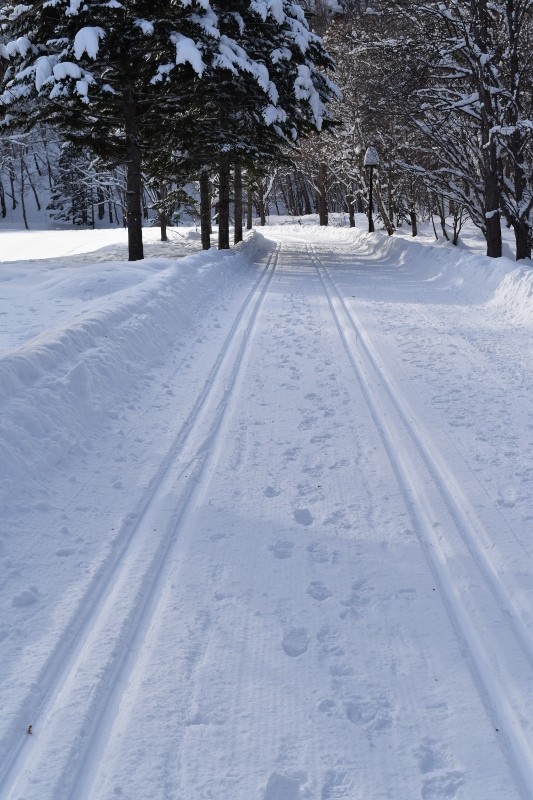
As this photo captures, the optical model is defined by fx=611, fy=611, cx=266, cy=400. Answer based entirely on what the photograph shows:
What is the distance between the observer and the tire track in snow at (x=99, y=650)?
93.3 inches

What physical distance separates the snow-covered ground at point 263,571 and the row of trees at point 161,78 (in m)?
9.48

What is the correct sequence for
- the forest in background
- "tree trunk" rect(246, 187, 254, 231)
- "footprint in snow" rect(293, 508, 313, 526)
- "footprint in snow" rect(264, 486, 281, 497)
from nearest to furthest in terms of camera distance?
1. "footprint in snow" rect(293, 508, 313, 526)
2. "footprint in snow" rect(264, 486, 281, 497)
3. the forest in background
4. "tree trunk" rect(246, 187, 254, 231)

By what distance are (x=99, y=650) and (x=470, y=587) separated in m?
2.02

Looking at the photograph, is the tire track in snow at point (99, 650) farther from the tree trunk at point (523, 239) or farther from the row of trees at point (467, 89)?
the tree trunk at point (523, 239)

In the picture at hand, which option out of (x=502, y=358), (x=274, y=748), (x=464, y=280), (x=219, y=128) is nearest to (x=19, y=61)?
(x=219, y=128)

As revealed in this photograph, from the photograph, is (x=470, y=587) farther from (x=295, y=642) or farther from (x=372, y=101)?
(x=372, y=101)

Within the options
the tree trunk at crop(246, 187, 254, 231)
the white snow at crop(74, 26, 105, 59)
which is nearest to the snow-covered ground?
the white snow at crop(74, 26, 105, 59)

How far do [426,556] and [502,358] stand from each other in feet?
16.2

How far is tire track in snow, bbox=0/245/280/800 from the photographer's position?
2.37 meters

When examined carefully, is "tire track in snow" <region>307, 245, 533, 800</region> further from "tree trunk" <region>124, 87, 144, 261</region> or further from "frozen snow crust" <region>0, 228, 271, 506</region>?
"tree trunk" <region>124, 87, 144, 261</region>

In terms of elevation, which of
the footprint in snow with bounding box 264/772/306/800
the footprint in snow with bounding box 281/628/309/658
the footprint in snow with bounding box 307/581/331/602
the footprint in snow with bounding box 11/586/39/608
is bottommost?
the footprint in snow with bounding box 264/772/306/800

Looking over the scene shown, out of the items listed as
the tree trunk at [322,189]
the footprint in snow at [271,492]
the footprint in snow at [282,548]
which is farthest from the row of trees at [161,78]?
the tree trunk at [322,189]

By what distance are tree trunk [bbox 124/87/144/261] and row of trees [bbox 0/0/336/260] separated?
0.10 feet

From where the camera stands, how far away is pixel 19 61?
1586 cm
